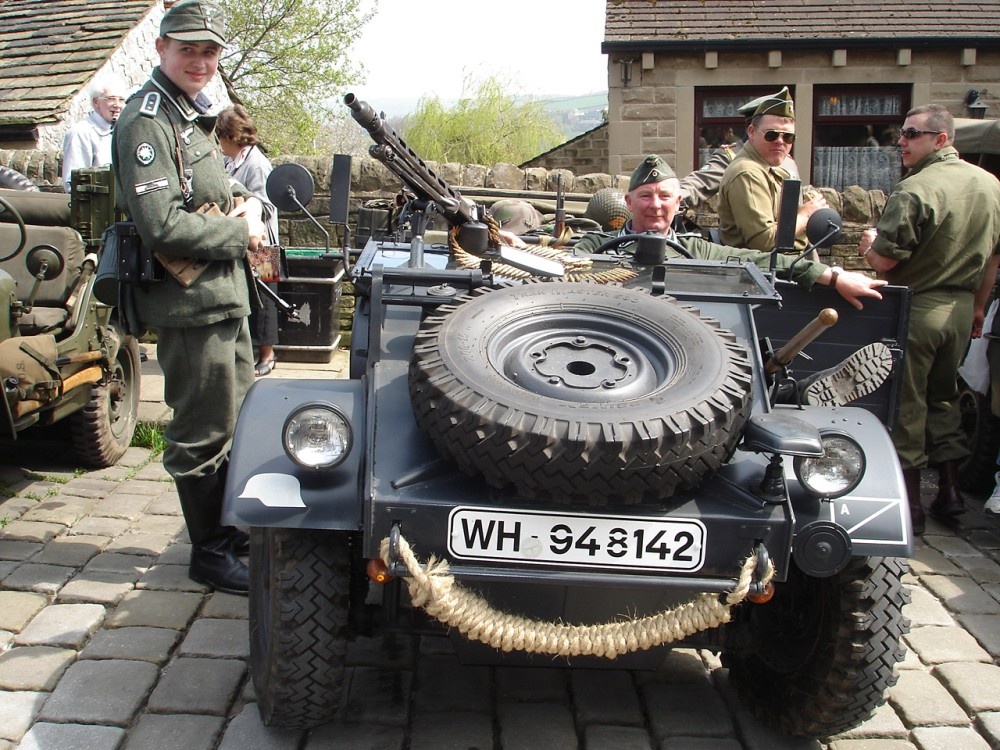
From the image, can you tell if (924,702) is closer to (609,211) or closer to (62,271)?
(609,211)

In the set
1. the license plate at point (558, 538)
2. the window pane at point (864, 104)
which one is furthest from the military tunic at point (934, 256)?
the window pane at point (864, 104)

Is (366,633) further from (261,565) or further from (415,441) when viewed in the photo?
(415,441)

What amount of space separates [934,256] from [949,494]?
49.3 inches

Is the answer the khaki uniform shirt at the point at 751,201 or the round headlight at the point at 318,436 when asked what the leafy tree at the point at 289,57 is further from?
the round headlight at the point at 318,436

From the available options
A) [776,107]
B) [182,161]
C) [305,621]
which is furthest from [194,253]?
[776,107]

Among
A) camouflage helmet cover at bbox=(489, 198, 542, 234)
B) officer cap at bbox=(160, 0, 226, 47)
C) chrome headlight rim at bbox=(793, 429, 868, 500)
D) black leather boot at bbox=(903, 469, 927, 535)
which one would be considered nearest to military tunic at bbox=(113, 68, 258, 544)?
officer cap at bbox=(160, 0, 226, 47)

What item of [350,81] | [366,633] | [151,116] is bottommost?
[366,633]

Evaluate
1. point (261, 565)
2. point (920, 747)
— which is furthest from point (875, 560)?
point (261, 565)

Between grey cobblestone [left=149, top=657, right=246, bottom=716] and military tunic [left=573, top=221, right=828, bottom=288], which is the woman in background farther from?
grey cobblestone [left=149, top=657, right=246, bottom=716]

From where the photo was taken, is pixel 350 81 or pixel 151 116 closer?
pixel 151 116

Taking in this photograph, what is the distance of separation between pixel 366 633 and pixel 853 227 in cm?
668

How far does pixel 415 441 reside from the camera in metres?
2.95

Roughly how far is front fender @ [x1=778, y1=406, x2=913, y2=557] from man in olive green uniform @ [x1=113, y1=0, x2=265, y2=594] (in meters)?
2.23

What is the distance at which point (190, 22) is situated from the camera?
388cm
